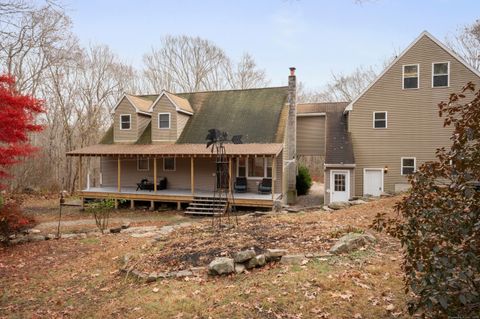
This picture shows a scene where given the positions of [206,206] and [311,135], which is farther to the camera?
[311,135]

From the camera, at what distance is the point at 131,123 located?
2041 centimetres

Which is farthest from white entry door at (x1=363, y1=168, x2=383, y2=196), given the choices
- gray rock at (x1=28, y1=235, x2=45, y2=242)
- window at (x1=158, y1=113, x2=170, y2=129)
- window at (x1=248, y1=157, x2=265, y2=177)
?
gray rock at (x1=28, y1=235, x2=45, y2=242)

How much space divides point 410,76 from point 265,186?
1004 cm

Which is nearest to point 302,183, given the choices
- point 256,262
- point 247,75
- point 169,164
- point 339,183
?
point 339,183

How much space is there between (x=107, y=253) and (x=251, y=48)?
31.3 meters

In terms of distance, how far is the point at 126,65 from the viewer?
32156mm

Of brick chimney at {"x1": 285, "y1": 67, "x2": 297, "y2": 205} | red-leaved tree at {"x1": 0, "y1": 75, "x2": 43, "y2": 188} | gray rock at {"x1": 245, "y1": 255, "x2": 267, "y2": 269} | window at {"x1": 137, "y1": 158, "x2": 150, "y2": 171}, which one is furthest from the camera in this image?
window at {"x1": 137, "y1": 158, "x2": 150, "y2": 171}

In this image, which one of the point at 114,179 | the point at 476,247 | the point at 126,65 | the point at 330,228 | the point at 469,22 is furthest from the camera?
the point at 126,65

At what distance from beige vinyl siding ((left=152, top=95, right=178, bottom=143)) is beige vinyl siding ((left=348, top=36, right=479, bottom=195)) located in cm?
1067

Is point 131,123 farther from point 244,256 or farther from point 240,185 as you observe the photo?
point 244,256

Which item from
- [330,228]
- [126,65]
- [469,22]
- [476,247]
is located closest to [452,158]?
[476,247]

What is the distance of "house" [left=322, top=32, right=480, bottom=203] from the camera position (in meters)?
16.8

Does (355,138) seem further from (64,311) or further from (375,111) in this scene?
(64,311)

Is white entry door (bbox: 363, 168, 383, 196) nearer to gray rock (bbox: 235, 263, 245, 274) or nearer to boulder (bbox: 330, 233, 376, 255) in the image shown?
boulder (bbox: 330, 233, 376, 255)
